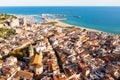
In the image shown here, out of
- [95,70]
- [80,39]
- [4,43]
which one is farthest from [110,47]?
[4,43]

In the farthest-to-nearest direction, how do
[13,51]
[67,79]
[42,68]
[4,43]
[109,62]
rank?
[4,43]
[13,51]
[109,62]
[42,68]
[67,79]

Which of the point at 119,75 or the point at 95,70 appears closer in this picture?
the point at 119,75

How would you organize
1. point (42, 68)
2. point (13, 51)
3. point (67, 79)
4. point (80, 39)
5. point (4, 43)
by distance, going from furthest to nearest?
point (80, 39) < point (4, 43) < point (13, 51) < point (42, 68) < point (67, 79)

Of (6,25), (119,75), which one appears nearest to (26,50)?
(119,75)

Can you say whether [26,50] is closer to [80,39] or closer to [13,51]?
[13,51]

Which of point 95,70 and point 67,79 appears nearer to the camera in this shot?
point 67,79

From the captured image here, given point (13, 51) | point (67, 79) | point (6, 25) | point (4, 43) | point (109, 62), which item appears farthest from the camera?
point (6, 25)

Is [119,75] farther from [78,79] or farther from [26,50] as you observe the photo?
[26,50]

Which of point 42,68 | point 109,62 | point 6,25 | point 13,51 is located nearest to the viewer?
point 42,68
